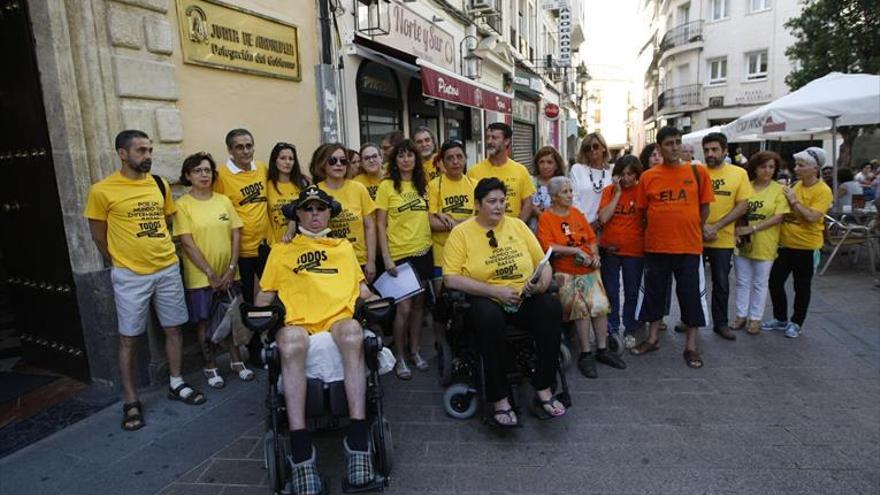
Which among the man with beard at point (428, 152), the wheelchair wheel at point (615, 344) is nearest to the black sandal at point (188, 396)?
the man with beard at point (428, 152)

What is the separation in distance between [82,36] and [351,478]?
329 cm

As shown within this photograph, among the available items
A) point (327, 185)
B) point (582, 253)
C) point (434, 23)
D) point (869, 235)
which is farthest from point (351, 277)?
point (434, 23)

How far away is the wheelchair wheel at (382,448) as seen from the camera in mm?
2631

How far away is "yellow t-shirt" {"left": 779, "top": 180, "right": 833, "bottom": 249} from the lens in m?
4.66

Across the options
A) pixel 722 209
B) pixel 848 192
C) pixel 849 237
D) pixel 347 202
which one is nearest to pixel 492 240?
pixel 347 202

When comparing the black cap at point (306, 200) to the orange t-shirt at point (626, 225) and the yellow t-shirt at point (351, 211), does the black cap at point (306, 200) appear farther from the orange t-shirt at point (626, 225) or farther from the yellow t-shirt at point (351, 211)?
the orange t-shirt at point (626, 225)

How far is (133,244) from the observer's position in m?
3.36

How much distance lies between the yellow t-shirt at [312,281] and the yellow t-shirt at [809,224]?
3.99 m

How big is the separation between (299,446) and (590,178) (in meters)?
3.21

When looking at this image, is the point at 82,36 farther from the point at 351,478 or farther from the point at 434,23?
the point at 434,23

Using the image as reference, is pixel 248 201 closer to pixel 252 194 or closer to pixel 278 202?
pixel 252 194

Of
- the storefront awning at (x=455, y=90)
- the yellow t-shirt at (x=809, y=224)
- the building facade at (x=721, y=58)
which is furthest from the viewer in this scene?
the building facade at (x=721, y=58)

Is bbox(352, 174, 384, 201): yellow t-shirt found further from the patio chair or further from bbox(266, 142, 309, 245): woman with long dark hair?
the patio chair

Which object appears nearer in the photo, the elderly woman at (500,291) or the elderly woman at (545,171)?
the elderly woman at (500,291)
